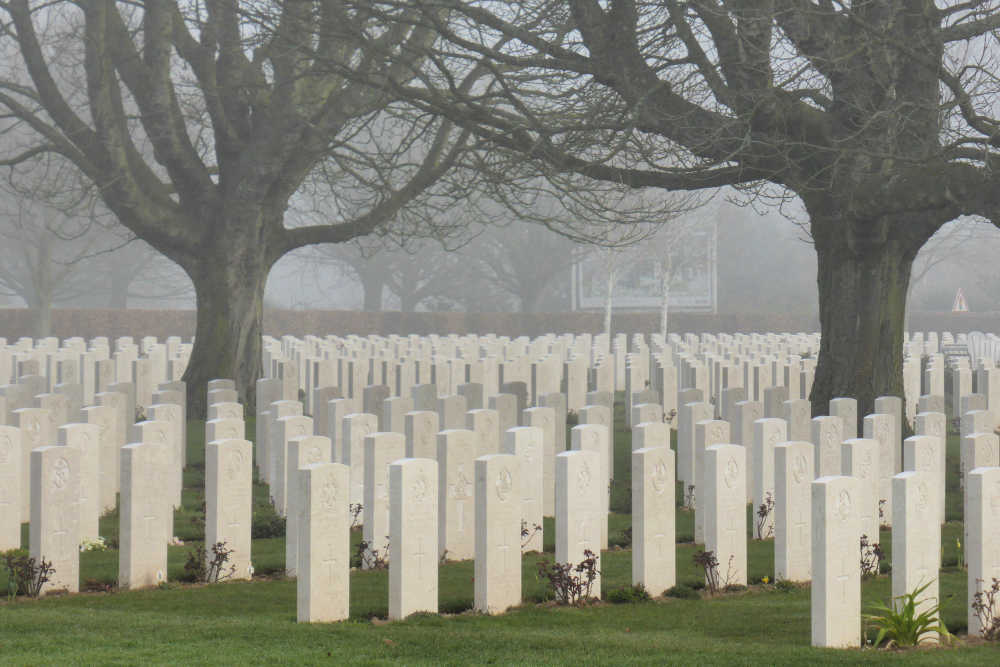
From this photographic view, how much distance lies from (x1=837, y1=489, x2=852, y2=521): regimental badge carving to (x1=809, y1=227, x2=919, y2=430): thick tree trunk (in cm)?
639

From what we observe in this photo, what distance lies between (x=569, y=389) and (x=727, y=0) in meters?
6.44

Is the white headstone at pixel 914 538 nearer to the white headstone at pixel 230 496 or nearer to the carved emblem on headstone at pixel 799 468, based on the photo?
the carved emblem on headstone at pixel 799 468

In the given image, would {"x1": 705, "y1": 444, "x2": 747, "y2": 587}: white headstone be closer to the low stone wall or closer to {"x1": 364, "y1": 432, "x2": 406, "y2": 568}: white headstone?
{"x1": 364, "y1": 432, "x2": 406, "y2": 568}: white headstone

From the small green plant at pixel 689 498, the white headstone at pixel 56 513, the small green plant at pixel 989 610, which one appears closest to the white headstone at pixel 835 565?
the small green plant at pixel 989 610

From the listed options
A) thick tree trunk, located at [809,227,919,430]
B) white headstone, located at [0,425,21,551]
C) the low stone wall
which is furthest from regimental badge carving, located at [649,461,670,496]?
the low stone wall

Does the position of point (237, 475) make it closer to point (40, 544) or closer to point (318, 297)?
point (40, 544)

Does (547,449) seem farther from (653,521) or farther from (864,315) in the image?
(864,315)

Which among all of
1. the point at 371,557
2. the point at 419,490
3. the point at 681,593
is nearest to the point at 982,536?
the point at 681,593

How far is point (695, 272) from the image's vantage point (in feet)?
137

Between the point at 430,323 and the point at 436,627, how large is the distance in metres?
30.9

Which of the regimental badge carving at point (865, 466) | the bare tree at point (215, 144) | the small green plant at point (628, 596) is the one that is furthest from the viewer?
the bare tree at point (215, 144)

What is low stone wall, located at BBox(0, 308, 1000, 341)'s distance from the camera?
1254 inches

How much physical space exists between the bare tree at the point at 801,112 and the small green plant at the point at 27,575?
492cm

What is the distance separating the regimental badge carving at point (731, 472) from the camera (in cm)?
619
